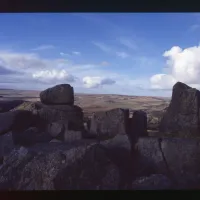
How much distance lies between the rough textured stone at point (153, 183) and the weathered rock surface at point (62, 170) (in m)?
0.27

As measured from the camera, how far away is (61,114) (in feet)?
21.0

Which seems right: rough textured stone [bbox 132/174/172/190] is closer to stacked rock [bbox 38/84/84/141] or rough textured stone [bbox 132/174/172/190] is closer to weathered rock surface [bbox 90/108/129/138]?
weathered rock surface [bbox 90/108/129/138]

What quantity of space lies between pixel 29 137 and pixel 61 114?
96 centimetres

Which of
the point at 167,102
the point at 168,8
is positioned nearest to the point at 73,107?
the point at 167,102

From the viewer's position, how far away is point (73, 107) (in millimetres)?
6180

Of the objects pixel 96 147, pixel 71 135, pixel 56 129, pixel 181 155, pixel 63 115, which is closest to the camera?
pixel 96 147

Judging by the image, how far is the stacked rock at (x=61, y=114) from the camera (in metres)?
5.76

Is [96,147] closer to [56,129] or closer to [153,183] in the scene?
[153,183]

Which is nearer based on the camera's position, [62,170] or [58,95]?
[62,170]

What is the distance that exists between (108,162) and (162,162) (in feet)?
3.16

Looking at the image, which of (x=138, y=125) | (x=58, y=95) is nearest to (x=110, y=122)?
(x=138, y=125)

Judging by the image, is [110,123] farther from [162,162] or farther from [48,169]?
[48,169]

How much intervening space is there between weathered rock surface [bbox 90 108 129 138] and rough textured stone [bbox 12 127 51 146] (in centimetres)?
83

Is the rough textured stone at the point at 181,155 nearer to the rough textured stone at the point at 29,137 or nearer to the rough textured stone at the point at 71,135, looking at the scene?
the rough textured stone at the point at 71,135
